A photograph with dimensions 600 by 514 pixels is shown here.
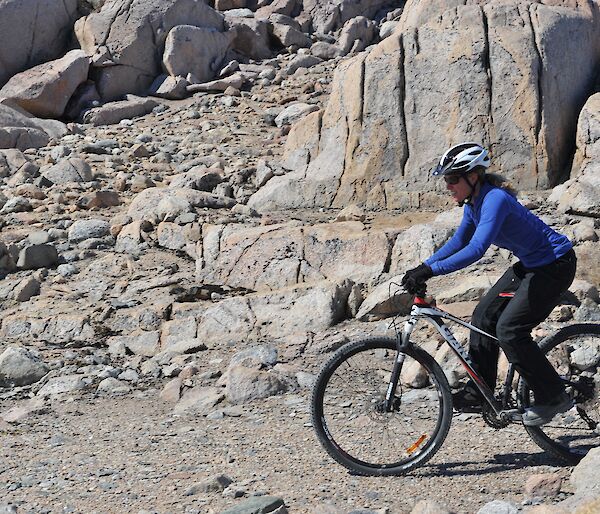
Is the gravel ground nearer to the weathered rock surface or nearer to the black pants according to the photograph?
the black pants

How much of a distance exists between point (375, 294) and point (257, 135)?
10.2 meters

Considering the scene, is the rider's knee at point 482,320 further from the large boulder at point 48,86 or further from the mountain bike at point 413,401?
the large boulder at point 48,86

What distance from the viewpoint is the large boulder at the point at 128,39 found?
22062 mm

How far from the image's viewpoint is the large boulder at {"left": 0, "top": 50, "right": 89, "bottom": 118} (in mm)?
20953

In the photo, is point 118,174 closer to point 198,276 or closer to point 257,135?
point 257,135

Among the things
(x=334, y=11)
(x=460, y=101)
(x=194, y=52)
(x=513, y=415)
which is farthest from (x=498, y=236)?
(x=334, y=11)

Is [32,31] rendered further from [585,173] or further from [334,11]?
[585,173]

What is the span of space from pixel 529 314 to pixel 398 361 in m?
0.77

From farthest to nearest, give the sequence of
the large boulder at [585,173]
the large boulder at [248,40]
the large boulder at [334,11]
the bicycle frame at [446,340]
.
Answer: the large boulder at [334,11] → the large boulder at [248,40] → the large boulder at [585,173] → the bicycle frame at [446,340]

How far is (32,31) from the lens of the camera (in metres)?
22.8

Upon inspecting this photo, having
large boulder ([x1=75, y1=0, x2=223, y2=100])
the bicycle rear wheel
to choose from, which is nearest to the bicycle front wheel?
the bicycle rear wheel

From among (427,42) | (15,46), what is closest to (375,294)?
(427,42)

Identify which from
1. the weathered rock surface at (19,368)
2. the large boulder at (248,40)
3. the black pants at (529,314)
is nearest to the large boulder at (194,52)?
the large boulder at (248,40)

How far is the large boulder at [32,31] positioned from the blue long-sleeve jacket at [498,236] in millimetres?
19310
